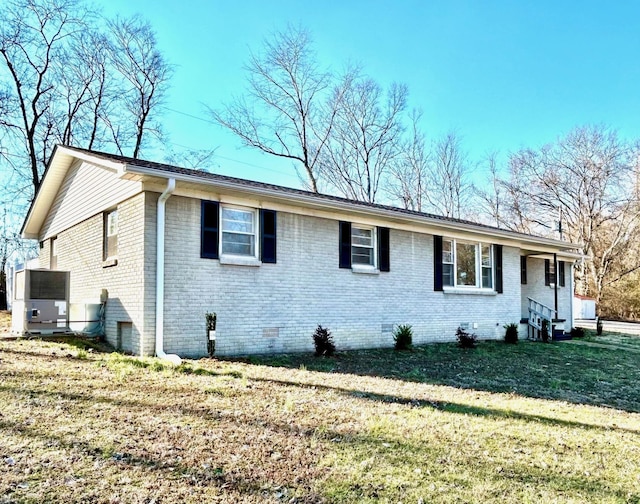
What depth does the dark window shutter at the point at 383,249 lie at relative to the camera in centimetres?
1175

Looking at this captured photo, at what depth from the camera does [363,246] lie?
1166 cm

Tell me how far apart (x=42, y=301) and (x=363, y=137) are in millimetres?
23228

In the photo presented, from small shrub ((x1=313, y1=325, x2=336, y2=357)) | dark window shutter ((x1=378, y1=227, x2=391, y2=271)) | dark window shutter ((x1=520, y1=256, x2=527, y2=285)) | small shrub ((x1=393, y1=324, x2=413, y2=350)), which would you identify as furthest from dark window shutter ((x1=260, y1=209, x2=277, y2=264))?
dark window shutter ((x1=520, y1=256, x2=527, y2=285))

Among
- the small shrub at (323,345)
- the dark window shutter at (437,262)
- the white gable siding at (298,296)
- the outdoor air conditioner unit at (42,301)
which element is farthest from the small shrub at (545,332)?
the outdoor air conditioner unit at (42,301)

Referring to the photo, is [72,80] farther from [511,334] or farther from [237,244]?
[511,334]

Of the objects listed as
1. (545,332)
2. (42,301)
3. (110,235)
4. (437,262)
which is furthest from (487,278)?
(42,301)

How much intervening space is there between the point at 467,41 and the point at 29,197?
69.2 ft

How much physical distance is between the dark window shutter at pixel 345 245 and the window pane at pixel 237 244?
2.29 meters

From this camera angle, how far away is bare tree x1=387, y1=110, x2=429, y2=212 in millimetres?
31641

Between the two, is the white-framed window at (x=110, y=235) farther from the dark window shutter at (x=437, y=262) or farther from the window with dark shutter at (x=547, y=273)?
the window with dark shutter at (x=547, y=273)

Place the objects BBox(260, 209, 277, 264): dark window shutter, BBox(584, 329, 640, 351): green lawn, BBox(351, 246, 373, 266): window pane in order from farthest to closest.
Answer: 1. BBox(584, 329, 640, 351): green lawn
2. BBox(351, 246, 373, 266): window pane
3. BBox(260, 209, 277, 264): dark window shutter

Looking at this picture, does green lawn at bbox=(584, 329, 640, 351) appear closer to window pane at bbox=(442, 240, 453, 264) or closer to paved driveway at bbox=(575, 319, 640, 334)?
paved driveway at bbox=(575, 319, 640, 334)

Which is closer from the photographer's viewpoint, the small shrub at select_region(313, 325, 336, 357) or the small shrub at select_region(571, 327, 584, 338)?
the small shrub at select_region(313, 325, 336, 357)

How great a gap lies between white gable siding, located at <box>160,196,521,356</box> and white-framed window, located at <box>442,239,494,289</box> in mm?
507
